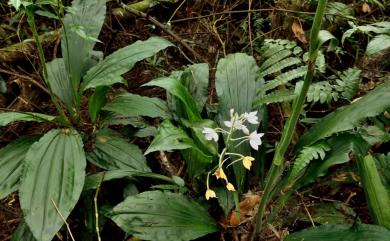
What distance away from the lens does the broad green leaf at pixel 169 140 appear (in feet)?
4.71

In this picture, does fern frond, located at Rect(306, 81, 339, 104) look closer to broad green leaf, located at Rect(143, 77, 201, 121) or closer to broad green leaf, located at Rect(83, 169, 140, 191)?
broad green leaf, located at Rect(143, 77, 201, 121)

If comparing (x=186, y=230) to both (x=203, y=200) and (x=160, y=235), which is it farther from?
(x=203, y=200)

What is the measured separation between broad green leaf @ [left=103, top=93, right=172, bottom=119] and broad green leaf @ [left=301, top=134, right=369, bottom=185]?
2.20 ft

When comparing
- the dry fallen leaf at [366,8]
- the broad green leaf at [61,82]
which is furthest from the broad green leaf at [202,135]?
the dry fallen leaf at [366,8]

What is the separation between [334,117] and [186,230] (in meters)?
0.63

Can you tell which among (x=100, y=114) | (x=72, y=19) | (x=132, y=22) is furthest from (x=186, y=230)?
(x=132, y=22)

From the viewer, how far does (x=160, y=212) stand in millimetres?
1475

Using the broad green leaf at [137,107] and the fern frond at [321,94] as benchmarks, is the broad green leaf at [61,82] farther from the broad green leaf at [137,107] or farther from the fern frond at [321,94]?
the fern frond at [321,94]

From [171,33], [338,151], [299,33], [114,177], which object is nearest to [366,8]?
[299,33]

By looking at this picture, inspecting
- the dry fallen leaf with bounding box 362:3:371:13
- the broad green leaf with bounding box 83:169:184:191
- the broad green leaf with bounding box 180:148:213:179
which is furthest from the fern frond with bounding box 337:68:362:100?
the dry fallen leaf with bounding box 362:3:371:13

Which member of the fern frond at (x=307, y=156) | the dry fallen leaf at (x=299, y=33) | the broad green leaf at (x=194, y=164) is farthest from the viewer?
the dry fallen leaf at (x=299, y=33)

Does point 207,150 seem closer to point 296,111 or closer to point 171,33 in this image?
point 296,111

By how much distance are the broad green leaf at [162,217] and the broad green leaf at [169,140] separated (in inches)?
7.8

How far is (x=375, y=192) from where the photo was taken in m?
1.36
